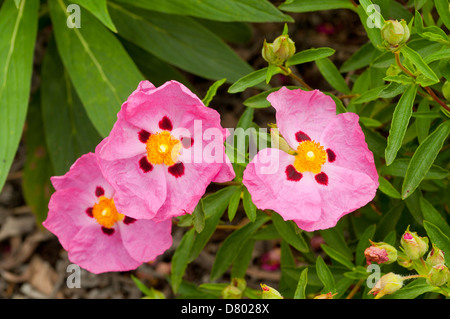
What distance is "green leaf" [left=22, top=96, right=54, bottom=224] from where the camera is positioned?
317 cm

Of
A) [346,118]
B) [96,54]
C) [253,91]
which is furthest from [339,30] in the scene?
[346,118]

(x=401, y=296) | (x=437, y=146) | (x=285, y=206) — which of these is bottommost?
(x=401, y=296)

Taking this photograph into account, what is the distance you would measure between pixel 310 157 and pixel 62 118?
158 cm

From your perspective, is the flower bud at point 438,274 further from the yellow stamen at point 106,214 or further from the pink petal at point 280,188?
the yellow stamen at point 106,214

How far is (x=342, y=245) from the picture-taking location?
7.38 ft

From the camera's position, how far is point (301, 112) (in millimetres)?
1873

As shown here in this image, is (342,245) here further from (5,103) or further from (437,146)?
(5,103)

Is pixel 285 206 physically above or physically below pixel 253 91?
below

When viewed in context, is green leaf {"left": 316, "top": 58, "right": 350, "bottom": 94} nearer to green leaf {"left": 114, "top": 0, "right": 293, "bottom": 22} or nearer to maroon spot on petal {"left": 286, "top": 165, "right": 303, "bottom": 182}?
green leaf {"left": 114, "top": 0, "right": 293, "bottom": 22}

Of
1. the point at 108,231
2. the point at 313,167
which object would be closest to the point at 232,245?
the point at 108,231
